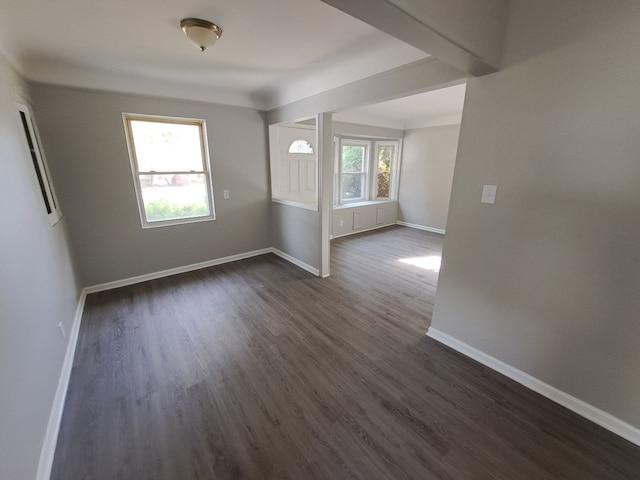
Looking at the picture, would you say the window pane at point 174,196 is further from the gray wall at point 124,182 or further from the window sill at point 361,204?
the window sill at point 361,204

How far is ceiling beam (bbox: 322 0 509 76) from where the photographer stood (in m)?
0.99

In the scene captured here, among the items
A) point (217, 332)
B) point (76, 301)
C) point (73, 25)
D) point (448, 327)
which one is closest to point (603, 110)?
point (448, 327)

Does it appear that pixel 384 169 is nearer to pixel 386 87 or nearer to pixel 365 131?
pixel 365 131

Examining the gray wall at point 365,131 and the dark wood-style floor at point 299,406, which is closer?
the dark wood-style floor at point 299,406

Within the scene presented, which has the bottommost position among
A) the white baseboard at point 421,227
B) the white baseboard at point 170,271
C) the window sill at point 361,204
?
the white baseboard at point 170,271

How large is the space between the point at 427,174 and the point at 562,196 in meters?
4.72

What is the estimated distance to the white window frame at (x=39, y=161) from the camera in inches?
91.2

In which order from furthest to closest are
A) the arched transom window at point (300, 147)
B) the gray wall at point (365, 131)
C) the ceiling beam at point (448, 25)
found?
the gray wall at point (365, 131) → the arched transom window at point (300, 147) → the ceiling beam at point (448, 25)

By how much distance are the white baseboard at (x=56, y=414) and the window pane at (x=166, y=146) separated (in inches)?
79.4

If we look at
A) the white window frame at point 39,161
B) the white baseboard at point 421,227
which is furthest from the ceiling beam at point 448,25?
the white baseboard at point 421,227

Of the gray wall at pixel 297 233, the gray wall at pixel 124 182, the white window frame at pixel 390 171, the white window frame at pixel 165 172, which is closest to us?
the gray wall at pixel 124 182

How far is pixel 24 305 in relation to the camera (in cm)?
145

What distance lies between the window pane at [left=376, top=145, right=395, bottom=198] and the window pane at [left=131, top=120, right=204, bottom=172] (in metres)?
4.13

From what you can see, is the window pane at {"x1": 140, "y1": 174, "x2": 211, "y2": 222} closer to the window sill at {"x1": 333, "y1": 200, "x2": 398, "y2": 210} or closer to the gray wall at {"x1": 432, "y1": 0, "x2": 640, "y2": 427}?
the window sill at {"x1": 333, "y1": 200, "x2": 398, "y2": 210}
